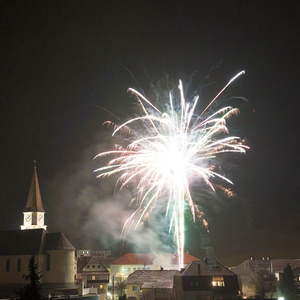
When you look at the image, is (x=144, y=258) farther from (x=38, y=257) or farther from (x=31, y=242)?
(x=38, y=257)

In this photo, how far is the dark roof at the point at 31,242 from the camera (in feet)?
273

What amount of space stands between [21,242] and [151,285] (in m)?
27.4

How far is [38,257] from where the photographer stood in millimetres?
82000

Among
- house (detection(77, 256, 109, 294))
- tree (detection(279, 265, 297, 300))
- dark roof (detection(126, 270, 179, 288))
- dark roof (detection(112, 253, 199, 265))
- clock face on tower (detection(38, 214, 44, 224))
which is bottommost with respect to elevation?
tree (detection(279, 265, 297, 300))

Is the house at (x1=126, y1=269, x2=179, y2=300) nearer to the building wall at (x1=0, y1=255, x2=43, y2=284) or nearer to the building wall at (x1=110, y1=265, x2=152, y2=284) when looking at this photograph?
the building wall at (x1=0, y1=255, x2=43, y2=284)

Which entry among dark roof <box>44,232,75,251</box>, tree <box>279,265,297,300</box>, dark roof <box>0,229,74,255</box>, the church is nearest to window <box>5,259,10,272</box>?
the church

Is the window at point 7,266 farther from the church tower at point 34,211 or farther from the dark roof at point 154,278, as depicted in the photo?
the dark roof at point 154,278

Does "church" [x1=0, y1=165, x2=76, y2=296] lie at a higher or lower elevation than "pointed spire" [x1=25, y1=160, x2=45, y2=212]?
lower

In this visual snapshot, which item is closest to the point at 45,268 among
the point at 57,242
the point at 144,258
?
the point at 57,242

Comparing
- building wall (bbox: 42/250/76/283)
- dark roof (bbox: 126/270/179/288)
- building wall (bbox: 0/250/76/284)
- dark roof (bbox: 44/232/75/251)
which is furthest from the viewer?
dark roof (bbox: 44/232/75/251)

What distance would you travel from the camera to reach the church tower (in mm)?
94438

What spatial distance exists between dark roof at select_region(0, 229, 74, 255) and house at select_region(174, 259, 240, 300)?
86.5ft

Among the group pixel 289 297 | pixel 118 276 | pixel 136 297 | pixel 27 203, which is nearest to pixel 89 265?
pixel 118 276

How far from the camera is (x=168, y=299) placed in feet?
209
